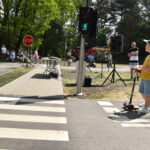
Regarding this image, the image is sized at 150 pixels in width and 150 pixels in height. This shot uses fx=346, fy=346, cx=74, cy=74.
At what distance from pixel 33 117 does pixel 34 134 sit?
1.44 metres

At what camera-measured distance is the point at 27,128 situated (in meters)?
6.70

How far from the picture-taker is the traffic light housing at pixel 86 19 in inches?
443

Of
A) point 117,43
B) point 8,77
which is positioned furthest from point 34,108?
point 8,77

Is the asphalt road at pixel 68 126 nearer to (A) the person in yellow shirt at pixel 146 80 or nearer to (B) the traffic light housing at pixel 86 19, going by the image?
(A) the person in yellow shirt at pixel 146 80

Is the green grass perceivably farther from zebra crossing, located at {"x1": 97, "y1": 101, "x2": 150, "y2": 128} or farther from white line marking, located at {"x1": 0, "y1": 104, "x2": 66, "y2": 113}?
zebra crossing, located at {"x1": 97, "y1": 101, "x2": 150, "y2": 128}

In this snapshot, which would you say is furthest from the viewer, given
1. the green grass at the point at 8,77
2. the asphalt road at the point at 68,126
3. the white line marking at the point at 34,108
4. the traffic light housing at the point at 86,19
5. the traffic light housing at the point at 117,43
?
the traffic light housing at the point at 117,43

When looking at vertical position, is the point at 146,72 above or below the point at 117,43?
below

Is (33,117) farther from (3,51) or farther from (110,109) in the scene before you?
(3,51)

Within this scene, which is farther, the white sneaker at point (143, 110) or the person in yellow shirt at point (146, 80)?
the white sneaker at point (143, 110)

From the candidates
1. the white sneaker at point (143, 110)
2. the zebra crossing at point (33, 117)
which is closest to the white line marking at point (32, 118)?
the zebra crossing at point (33, 117)

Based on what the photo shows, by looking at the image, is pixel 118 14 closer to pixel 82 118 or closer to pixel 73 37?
pixel 73 37

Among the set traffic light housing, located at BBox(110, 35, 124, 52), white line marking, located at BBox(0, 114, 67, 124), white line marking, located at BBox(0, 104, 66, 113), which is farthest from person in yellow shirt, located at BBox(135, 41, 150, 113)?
traffic light housing, located at BBox(110, 35, 124, 52)

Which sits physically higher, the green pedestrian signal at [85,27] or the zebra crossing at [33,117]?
the green pedestrian signal at [85,27]

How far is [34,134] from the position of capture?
628 centimetres
